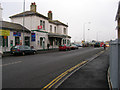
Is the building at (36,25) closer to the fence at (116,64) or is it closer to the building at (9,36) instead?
the building at (9,36)

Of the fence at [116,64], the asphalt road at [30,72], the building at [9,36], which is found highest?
the building at [9,36]

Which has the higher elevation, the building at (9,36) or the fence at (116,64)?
the building at (9,36)

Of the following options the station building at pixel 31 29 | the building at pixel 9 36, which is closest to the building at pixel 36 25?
the station building at pixel 31 29

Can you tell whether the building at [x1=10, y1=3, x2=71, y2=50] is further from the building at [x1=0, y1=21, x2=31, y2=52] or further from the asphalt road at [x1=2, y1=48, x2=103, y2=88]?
the asphalt road at [x1=2, y1=48, x2=103, y2=88]

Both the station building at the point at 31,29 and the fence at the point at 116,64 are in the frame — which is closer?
the fence at the point at 116,64

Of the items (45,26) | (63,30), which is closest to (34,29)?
(45,26)

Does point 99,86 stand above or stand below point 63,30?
below

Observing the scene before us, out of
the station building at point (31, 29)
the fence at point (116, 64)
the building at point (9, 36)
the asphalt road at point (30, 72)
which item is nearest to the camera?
the fence at point (116, 64)

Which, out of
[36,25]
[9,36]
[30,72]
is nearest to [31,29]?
[36,25]

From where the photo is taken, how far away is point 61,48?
99.6 ft

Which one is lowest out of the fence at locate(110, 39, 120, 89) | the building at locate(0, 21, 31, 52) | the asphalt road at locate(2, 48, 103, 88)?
the asphalt road at locate(2, 48, 103, 88)

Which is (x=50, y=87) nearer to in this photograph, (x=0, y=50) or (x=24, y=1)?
(x=0, y=50)

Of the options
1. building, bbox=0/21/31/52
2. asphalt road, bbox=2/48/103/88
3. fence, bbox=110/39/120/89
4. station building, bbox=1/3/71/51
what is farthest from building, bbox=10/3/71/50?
fence, bbox=110/39/120/89

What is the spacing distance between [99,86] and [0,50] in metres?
19.2
